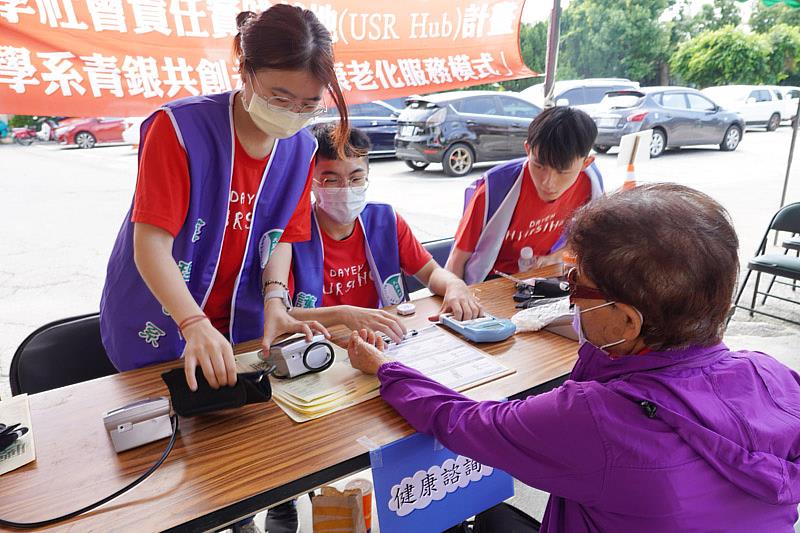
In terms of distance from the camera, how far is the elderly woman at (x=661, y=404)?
73cm

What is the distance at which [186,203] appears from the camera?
1.28 metres

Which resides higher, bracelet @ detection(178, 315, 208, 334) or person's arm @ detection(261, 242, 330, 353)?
bracelet @ detection(178, 315, 208, 334)

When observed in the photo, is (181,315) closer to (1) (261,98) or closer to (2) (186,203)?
(2) (186,203)

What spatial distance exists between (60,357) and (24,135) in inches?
591

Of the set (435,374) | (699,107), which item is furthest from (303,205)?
(699,107)

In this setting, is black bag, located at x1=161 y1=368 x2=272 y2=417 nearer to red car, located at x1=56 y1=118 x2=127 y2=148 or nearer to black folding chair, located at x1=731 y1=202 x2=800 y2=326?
black folding chair, located at x1=731 y1=202 x2=800 y2=326

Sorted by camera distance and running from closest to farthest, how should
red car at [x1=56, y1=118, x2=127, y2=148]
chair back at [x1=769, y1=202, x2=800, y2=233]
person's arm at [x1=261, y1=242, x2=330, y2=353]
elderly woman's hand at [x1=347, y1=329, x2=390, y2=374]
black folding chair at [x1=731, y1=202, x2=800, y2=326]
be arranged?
1. elderly woman's hand at [x1=347, y1=329, x2=390, y2=374]
2. person's arm at [x1=261, y1=242, x2=330, y2=353]
3. black folding chair at [x1=731, y1=202, x2=800, y2=326]
4. chair back at [x1=769, y1=202, x2=800, y2=233]
5. red car at [x1=56, y1=118, x2=127, y2=148]

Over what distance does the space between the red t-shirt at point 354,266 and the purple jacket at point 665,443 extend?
1075mm

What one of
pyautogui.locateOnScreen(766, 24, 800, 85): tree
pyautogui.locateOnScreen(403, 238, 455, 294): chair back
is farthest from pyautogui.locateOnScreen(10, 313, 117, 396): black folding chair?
pyautogui.locateOnScreen(766, 24, 800, 85): tree

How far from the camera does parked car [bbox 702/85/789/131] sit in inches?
360

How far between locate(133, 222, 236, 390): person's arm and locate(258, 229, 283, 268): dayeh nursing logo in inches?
11.5

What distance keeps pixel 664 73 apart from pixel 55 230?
8327 mm

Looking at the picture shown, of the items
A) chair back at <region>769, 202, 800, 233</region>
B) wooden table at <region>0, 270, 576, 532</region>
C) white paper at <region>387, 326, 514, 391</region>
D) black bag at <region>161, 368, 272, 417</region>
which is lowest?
chair back at <region>769, 202, 800, 233</region>

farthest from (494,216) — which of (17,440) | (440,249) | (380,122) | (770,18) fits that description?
(770,18)
